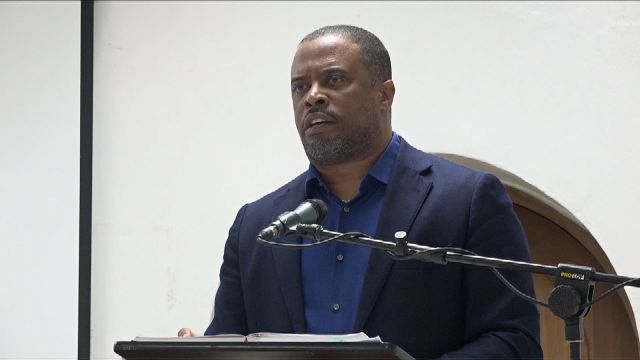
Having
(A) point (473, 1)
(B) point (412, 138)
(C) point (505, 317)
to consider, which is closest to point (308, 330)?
(C) point (505, 317)

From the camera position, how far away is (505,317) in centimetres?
273

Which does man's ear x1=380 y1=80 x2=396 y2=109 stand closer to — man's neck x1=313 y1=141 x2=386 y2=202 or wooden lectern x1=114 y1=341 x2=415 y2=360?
man's neck x1=313 y1=141 x2=386 y2=202

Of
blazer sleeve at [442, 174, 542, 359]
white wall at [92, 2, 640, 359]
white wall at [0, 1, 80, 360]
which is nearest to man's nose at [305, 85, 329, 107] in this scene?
blazer sleeve at [442, 174, 542, 359]

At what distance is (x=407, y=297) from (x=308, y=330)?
0.28 m

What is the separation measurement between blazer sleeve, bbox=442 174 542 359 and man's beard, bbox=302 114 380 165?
13.5 inches

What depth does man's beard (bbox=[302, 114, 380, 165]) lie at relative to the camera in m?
3.00

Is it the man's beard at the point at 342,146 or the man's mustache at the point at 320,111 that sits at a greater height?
the man's mustache at the point at 320,111

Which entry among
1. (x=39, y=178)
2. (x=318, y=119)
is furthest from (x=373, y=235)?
(x=39, y=178)

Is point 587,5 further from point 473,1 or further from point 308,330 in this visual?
point 308,330

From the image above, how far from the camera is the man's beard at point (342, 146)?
9.83 ft

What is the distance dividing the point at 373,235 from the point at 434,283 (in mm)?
227

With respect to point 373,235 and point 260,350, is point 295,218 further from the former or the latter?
point 373,235

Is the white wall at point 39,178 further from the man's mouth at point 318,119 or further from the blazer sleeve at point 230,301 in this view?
the man's mouth at point 318,119

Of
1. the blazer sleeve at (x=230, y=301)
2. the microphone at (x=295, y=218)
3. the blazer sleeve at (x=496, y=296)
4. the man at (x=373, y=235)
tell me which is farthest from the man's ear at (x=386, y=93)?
the microphone at (x=295, y=218)
